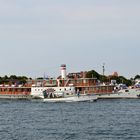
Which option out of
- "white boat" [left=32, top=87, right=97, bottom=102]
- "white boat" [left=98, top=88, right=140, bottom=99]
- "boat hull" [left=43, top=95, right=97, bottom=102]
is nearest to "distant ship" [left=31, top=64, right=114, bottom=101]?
"white boat" [left=32, top=87, right=97, bottom=102]

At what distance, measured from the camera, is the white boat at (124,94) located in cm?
13038

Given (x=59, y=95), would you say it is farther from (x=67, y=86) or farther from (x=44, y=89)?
(x=44, y=89)

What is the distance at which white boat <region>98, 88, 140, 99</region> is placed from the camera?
130 m

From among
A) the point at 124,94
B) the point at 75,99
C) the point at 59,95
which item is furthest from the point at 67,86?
the point at 75,99

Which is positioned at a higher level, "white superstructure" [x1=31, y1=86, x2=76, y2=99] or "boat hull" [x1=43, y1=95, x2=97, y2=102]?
"white superstructure" [x1=31, y1=86, x2=76, y2=99]

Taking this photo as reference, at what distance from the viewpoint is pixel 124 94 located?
13450 cm

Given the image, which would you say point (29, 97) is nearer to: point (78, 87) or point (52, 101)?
point (78, 87)

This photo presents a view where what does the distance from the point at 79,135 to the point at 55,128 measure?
698 centimetres

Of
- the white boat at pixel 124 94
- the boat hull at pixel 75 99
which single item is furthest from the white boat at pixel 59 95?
the white boat at pixel 124 94

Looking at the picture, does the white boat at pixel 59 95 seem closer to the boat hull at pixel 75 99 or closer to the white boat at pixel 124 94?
the boat hull at pixel 75 99

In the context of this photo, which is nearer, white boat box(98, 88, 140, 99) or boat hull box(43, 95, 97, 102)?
boat hull box(43, 95, 97, 102)

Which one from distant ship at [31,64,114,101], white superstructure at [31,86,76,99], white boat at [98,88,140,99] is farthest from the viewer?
white boat at [98,88,140,99]

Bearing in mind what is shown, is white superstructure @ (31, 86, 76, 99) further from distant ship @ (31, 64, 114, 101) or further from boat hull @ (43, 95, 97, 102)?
boat hull @ (43, 95, 97, 102)

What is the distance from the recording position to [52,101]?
11731cm
